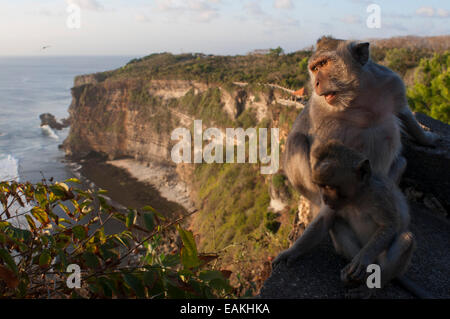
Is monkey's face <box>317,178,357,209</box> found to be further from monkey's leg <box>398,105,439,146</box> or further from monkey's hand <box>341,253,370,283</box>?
monkey's leg <box>398,105,439,146</box>

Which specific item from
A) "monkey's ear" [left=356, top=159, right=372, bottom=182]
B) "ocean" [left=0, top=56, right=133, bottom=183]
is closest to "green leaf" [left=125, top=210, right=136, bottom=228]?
"monkey's ear" [left=356, top=159, right=372, bottom=182]

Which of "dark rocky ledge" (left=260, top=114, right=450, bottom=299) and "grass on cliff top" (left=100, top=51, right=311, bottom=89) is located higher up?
"grass on cliff top" (left=100, top=51, right=311, bottom=89)

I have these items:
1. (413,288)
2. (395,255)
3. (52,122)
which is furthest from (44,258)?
(52,122)

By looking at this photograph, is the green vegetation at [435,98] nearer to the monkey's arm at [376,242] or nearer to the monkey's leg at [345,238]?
the monkey's leg at [345,238]

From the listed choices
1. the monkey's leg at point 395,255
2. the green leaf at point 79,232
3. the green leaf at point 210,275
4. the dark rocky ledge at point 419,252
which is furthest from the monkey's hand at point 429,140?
the green leaf at point 79,232

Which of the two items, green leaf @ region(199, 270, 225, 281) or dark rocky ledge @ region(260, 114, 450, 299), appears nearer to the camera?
green leaf @ region(199, 270, 225, 281)
